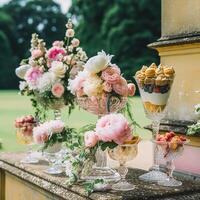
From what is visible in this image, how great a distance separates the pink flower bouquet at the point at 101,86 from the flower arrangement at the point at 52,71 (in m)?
0.32

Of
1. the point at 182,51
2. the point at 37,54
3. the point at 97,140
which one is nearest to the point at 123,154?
the point at 97,140

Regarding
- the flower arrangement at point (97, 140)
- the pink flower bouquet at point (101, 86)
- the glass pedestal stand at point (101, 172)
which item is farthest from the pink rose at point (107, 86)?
the glass pedestal stand at point (101, 172)

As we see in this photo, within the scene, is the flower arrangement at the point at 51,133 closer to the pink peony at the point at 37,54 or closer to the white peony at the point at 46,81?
the white peony at the point at 46,81

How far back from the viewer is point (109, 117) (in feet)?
5.50

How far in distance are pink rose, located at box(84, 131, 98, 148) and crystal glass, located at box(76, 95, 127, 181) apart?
15cm

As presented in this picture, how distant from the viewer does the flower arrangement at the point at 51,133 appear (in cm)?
197

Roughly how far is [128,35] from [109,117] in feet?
62.1

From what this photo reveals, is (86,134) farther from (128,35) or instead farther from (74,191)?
(128,35)

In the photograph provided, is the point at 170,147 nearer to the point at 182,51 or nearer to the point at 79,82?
the point at 79,82

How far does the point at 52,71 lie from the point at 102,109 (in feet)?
1.40

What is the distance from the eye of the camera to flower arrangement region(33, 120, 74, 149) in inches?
77.5

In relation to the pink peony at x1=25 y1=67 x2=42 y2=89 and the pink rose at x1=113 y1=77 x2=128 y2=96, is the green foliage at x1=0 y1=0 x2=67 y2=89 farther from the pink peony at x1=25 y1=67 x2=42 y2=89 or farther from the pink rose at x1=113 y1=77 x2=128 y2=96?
the pink rose at x1=113 y1=77 x2=128 y2=96

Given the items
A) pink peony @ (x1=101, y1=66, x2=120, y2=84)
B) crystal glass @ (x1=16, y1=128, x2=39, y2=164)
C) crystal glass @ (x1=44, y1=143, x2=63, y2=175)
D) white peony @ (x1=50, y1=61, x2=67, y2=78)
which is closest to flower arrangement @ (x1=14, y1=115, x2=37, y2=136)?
crystal glass @ (x1=16, y1=128, x2=39, y2=164)

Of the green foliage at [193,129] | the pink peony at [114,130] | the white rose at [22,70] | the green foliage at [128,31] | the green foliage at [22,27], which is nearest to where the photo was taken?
the pink peony at [114,130]
